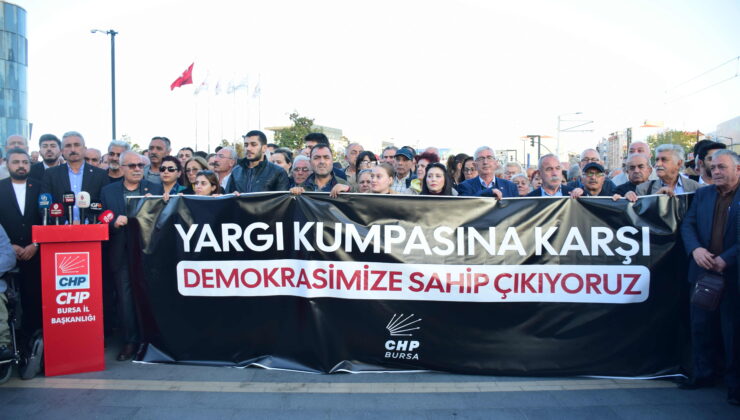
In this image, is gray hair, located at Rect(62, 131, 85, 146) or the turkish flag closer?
gray hair, located at Rect(62, 131, 85, 146)

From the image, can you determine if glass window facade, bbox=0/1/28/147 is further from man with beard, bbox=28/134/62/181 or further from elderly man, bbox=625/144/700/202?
elderly man, bbox=625/144/700/202

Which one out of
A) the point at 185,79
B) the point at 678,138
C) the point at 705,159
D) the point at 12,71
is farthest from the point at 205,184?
the point at 678,138

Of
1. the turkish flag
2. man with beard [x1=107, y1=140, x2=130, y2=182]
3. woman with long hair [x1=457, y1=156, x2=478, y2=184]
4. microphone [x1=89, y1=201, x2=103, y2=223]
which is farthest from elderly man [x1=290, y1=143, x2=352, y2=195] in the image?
the turkish flag

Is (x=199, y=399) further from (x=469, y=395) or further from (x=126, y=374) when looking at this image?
(x=469, y=395)

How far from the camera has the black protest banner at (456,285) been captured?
4.67m

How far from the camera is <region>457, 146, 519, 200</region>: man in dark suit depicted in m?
6.33

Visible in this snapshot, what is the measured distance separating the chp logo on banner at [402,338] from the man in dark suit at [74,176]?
11.6 feet

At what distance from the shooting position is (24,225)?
5473 millimetres

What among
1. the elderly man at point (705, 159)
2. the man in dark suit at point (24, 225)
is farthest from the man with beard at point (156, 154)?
the elderly man at point (705, 159)

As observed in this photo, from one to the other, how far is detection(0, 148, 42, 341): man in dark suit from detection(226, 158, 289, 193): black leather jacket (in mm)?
1977

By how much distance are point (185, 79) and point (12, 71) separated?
32586mm

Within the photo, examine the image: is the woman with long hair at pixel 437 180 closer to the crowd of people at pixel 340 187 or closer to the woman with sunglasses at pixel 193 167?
the crowd of people at pixel 340 187

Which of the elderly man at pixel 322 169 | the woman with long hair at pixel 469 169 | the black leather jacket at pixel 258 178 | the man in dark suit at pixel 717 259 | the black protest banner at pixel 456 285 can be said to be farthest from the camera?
the woman with long hair at pixel 469 169

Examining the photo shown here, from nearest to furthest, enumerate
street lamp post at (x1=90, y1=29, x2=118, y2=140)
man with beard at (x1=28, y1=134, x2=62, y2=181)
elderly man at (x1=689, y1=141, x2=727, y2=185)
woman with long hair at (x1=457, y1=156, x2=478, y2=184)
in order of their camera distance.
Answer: elderly man at (x1=689, y1=141, x2=727, y2=185) → woman with long hair at (x1=457, y1=156, x2=478, y2=184) → man with beard at (x1=28, y1=134, x2=62, y2=181) → street lamp post at (x1=90, y1=29, x2=118, y2=140)
